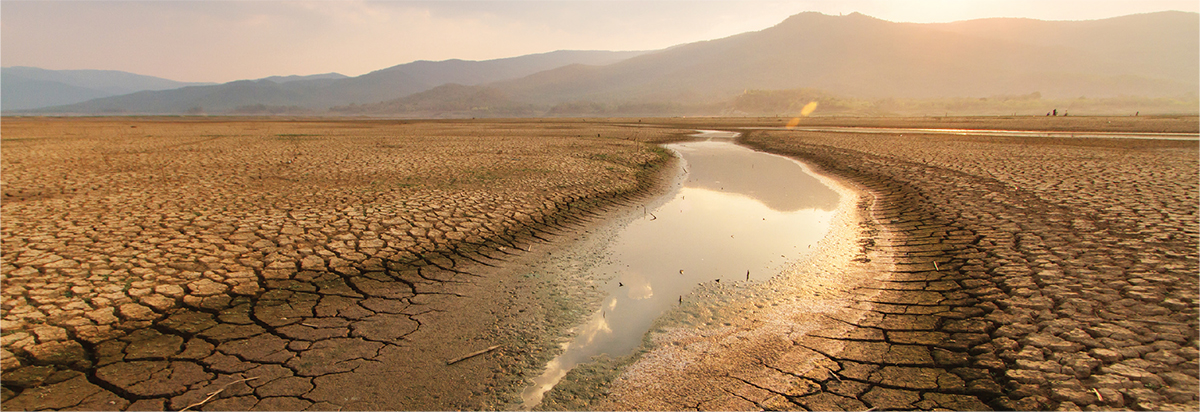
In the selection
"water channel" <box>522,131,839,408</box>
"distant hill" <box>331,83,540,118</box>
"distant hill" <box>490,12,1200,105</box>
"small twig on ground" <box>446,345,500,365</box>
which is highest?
"distant hill" <box>490,12,1200,105</box>

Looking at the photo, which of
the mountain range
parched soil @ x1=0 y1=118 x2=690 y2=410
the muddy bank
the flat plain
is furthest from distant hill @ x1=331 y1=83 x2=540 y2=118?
the muddy bank

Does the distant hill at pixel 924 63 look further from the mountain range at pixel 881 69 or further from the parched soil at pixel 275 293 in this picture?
the parched soil at pixel 275 293

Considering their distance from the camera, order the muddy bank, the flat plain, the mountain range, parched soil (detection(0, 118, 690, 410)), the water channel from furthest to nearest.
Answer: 1. the mountain range
2. the water channel
3. parched soil (detection(0, 118, 690, 410))
4. the flat plain
5. the muddy bank

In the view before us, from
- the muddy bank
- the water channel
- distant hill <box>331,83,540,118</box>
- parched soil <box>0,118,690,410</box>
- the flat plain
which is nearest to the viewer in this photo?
the muddy bank

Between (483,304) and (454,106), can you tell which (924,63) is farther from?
(483,304)

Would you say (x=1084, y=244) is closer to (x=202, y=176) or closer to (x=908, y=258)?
(x=908, y=258)

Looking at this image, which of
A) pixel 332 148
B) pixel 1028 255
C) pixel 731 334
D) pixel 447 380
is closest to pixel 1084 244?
pixel 1028 255

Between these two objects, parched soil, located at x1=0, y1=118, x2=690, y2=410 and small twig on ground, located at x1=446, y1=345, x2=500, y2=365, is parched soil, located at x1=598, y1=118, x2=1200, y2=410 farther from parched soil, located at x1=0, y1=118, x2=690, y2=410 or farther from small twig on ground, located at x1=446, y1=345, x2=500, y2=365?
parched soil, located at x1=0, y1=118, x2=690, y2=410

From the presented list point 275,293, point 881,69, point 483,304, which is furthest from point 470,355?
point 881,69
